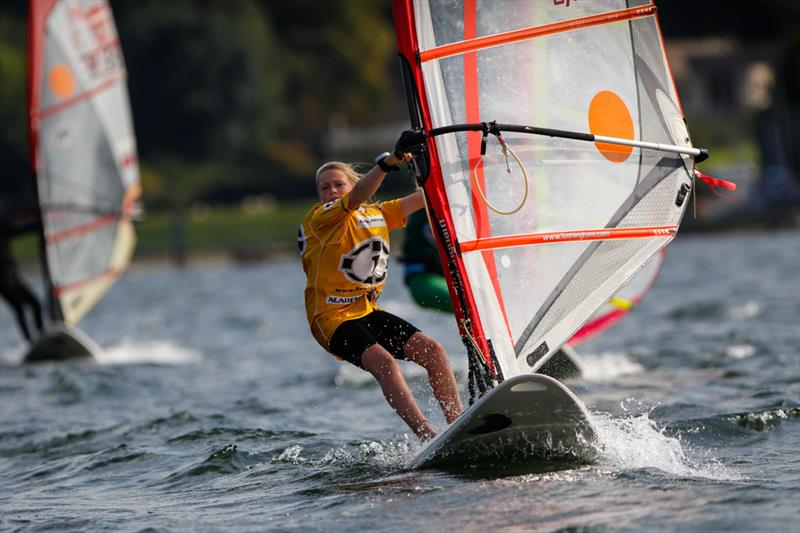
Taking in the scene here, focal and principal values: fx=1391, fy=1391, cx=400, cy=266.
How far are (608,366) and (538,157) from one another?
4.49 metres

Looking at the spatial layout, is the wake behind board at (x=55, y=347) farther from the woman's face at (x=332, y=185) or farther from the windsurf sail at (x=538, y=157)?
the windsurf sail at (x=538, y=157)

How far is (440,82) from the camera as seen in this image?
6848 mm

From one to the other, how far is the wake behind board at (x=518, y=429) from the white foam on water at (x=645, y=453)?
0.11 meters

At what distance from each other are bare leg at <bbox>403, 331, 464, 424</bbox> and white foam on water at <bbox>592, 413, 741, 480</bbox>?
27.4 inches

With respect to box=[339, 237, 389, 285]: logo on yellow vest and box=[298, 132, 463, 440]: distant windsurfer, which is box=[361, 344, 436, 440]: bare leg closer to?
box=[298, 132, 463, 440]: distant windsurfer

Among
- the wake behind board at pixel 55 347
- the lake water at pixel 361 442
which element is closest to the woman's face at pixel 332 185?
the lake water at pixel 361 442

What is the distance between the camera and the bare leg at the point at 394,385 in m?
6.73

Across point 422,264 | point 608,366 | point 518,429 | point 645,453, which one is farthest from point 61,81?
point 645,453

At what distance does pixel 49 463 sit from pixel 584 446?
334 cm

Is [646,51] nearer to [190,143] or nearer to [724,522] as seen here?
[724,522]

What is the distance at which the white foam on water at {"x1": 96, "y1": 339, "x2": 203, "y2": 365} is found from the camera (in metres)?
14.2

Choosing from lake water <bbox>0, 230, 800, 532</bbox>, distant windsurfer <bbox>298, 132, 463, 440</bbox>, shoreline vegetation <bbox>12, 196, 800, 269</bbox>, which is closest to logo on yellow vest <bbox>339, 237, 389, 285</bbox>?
distant windsurfer <bbox>298, 132, 463, 440</bbox>

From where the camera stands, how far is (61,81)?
1522 centimetres

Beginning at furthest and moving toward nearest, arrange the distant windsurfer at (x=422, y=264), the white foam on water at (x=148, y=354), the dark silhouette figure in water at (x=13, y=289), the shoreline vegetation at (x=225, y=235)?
the shoreline vegetation at (x=225, y=235) → the dark silhouette figure in water at (x=13, y=289) → the white foam on water at (x=148, y=354) → the distant windsurfer at (x=422, y=264)
